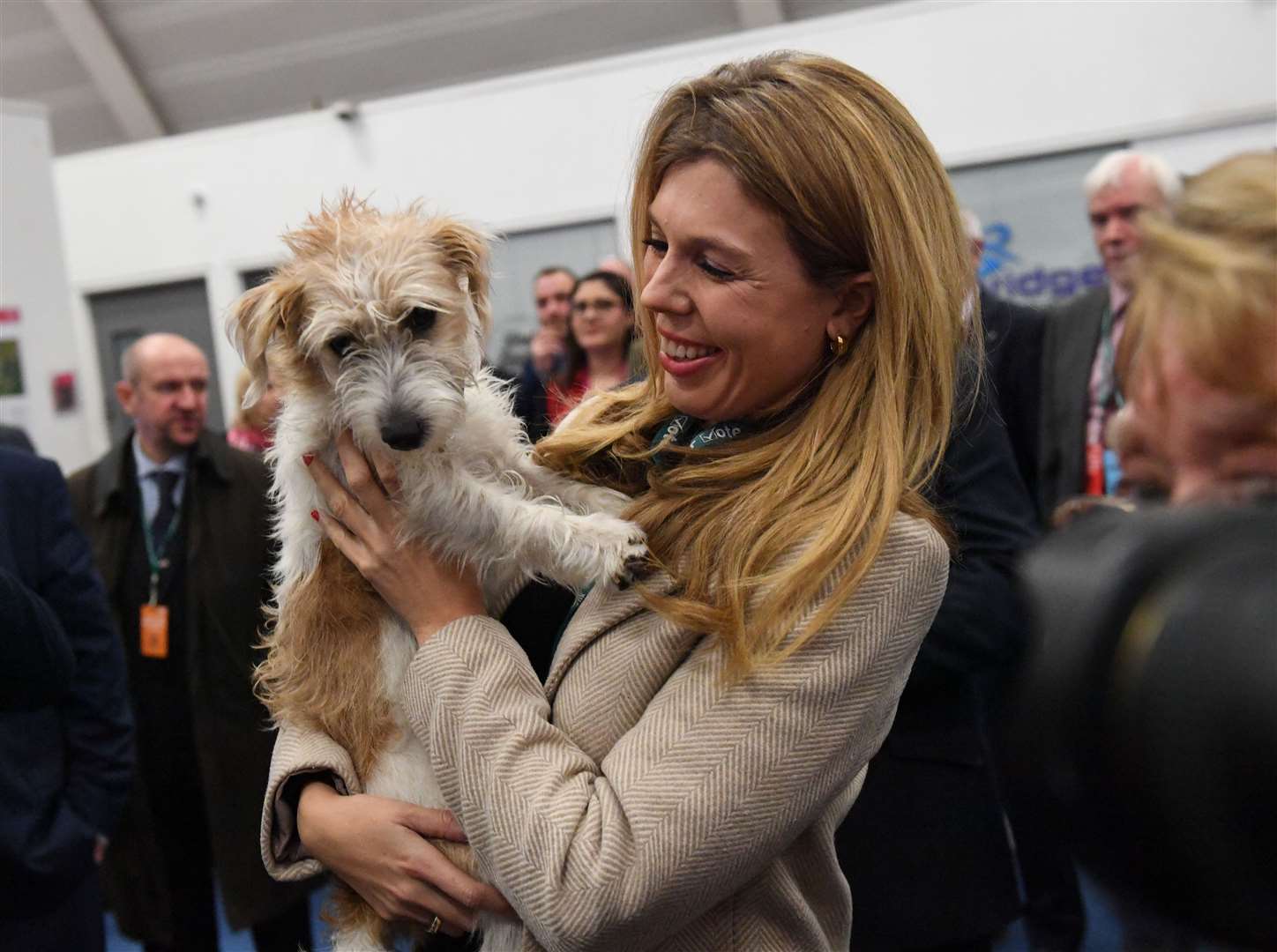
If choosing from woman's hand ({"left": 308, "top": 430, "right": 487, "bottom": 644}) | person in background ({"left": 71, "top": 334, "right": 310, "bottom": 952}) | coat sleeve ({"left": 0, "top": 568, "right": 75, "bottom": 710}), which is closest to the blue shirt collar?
person in background ({"left": 71, "top": 334, "right": 310, "bottom": 952})

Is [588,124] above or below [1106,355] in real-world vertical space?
above

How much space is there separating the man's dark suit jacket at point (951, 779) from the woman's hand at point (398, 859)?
0.83 metres

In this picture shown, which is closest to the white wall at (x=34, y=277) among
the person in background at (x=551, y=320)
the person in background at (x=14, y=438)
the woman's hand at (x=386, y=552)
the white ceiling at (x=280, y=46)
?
the person in background at (x=14, y=438)

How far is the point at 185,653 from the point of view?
4.17m

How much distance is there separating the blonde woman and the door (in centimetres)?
782

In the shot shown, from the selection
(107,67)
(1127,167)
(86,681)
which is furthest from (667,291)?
(107,67)

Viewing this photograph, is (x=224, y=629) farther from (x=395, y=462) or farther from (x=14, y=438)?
(x=395, y=462)

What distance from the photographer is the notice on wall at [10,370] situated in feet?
19.3

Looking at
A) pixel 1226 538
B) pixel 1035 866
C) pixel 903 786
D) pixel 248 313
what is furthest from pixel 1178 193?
pixel 1035 866

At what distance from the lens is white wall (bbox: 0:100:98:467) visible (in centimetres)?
584

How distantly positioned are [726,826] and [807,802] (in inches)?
4.4

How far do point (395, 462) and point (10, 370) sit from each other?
193 inches

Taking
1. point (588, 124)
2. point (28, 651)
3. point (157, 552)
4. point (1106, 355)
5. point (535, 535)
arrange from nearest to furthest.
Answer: point (535, 535)
point (28, 651)
point (1106, 355)
point (157, 552)
point (588, 124)

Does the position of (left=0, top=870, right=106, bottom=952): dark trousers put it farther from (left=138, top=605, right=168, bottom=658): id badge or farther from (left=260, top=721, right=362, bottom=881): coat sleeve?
(left=138, top=605, right=168, bottom=658): id badge
